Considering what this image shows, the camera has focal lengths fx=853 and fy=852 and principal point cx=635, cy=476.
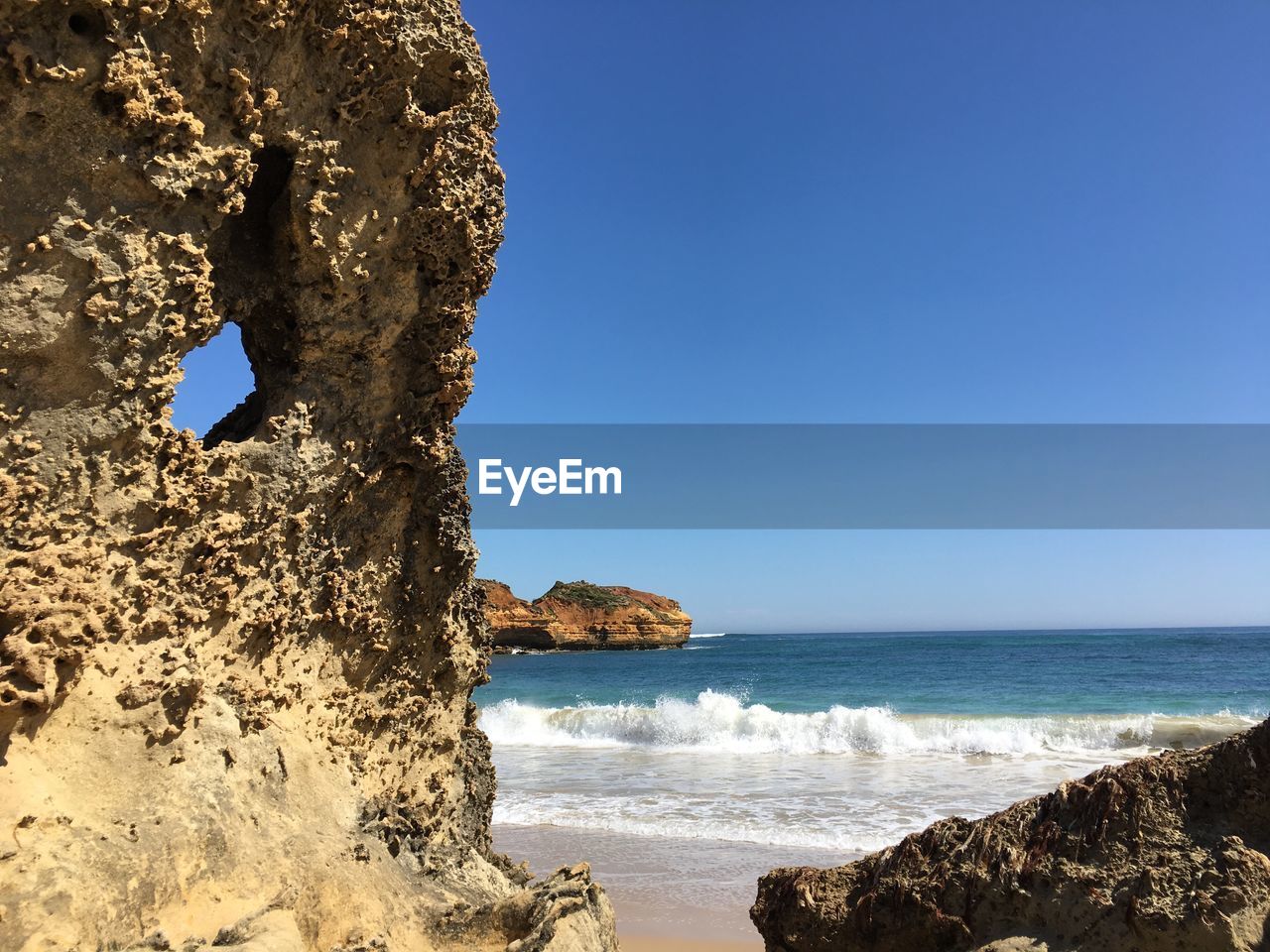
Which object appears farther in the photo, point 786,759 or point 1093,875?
point 786,759

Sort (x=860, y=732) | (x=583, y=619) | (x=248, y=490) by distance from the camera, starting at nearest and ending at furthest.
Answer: (x=248, y=490) → (x=860, y=732) → (x=583, y=619)

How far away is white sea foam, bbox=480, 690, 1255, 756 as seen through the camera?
15734 mm

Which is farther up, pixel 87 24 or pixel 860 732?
pixel 87 24

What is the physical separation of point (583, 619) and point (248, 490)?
6184 cm

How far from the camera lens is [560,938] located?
2830 millimetres

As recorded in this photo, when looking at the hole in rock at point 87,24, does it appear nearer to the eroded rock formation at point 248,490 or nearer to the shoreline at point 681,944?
the eroded rock formation at point 248,490

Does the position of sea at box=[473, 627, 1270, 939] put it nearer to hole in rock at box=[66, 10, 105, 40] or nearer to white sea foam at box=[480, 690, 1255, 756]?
white sea foam at box=[480, 690, 1255, 756]

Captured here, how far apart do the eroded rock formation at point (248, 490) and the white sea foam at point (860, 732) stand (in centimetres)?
1307

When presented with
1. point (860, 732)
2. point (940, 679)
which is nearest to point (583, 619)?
point (940, 679)

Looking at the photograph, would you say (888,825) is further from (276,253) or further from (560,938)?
(276,253)

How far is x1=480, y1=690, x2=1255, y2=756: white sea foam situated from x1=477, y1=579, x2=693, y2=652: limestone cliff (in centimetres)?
4103

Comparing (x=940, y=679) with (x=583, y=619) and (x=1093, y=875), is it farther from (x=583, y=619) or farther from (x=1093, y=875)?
(x=583, y=619)

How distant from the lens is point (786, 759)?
14.5 m

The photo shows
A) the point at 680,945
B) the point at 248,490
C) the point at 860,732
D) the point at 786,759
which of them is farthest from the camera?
the point at 860,732
